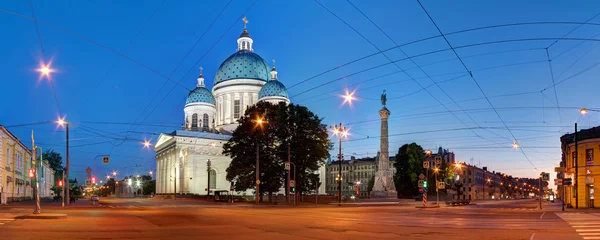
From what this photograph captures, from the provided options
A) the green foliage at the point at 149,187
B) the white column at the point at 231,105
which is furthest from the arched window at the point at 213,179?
the green foliage at the point at 149,187

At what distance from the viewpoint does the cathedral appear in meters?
106

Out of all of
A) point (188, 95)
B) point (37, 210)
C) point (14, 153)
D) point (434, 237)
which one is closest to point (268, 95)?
point (188, 95)

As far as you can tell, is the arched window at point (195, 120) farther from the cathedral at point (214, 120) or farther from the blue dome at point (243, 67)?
the blue dome at point (243, 67)

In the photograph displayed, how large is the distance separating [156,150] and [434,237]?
121966 millimetres

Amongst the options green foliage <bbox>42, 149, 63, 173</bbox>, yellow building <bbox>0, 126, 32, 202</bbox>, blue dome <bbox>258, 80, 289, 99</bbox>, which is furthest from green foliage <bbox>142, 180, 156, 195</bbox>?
yellow building <bbox>0, 126, 32, 202</bbox>

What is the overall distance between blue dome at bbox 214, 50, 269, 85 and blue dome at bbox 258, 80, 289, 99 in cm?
508

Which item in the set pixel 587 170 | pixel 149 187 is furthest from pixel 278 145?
pixel 149 187

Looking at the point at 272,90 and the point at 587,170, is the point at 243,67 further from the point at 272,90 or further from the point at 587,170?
the point at 587,170

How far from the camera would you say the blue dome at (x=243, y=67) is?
11694 centimetres

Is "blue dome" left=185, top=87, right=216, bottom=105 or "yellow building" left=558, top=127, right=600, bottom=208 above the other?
"blue dome" left=185, top=87, right=216, bottom=105

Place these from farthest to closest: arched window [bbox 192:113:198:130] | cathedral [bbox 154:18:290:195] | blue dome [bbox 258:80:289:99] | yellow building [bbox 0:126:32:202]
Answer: arched window [bbox 192:113:198:130] < blue dome [bbox 258:80:289:99] < cathedral [bbox 154:18:290:195] < yellow building [bbox 0:126:32:202]

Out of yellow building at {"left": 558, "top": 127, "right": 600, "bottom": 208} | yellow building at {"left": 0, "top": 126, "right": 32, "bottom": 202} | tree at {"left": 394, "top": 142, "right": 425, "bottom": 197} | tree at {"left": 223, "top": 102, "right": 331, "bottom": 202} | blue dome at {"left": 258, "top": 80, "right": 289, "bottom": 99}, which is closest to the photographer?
yellow building at {"left": 558, "top": 127, "right": 600, "bottom": 208}

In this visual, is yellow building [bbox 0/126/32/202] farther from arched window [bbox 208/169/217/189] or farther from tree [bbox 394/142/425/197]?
tree [bbox 394/142/425/197]

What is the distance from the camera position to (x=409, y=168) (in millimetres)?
94562
